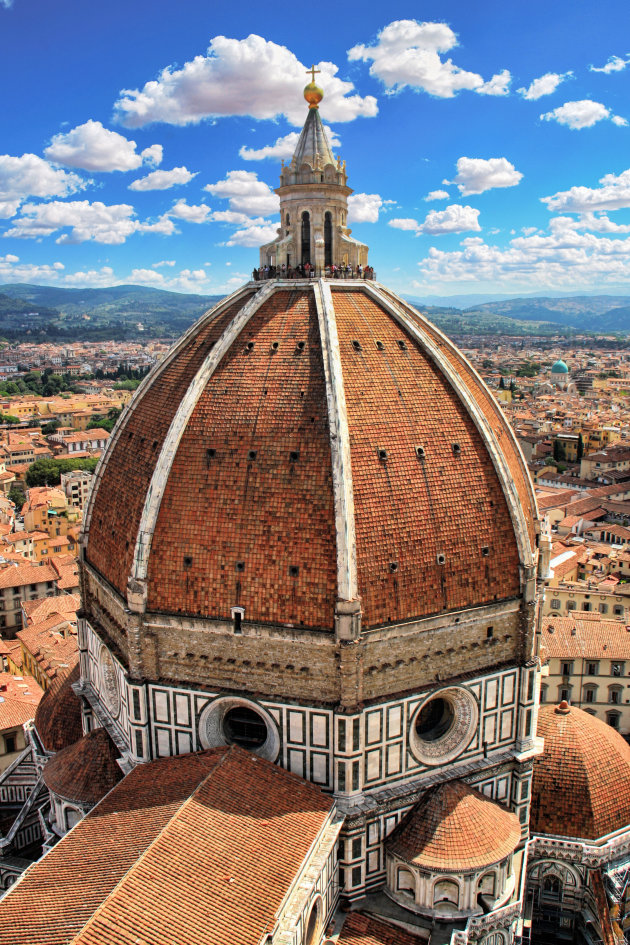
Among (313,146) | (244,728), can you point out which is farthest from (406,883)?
(313,146)

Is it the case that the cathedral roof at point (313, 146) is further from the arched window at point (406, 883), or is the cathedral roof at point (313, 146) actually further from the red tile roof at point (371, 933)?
the red tile roof at point (371, 933)

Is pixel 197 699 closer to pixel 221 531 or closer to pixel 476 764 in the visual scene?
pixel 221 531

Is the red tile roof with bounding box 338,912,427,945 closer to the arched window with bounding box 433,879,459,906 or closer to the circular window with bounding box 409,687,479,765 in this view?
the arched window with bounding box 433,879,459,906

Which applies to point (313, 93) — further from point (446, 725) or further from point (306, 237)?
point (446, 725)

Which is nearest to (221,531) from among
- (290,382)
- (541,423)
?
(290,382)

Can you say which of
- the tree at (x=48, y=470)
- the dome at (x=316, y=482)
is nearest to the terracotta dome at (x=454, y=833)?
the dome at (x=316, y=482)
